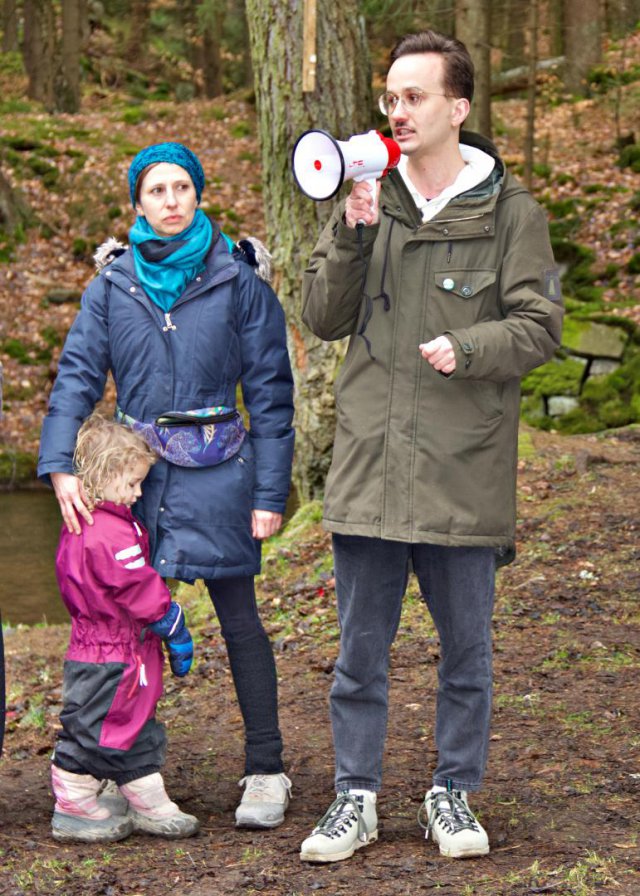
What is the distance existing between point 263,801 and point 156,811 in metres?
0.38

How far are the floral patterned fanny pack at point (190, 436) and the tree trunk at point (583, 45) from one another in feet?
63.5

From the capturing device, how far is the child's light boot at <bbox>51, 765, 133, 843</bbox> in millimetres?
3898

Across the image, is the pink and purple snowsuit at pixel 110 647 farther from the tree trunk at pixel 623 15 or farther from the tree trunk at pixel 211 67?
the tree trunk at pixel 211 67

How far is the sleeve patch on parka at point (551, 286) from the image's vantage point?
3420 mm

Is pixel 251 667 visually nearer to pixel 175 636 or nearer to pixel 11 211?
pixel 175 636

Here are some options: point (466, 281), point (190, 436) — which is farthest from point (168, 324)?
point (466, 281)

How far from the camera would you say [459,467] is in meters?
3.43

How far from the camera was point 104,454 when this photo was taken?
373 cm

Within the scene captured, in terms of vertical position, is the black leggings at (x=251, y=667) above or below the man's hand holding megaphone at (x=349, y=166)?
below

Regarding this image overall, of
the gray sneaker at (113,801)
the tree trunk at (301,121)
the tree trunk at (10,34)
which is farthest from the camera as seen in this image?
the tree trunk at (10,34)

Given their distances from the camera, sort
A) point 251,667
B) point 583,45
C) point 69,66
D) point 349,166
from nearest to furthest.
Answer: point 349,166, point 251,667, point 583,45, point 69,66

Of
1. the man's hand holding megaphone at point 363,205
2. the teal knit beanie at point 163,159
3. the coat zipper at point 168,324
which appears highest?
the teal knit beanie at point 163,159

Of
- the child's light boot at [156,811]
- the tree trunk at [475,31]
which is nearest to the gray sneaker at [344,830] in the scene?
the child's light boot at [156,811]

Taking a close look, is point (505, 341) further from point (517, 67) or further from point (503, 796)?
point (517, 67)
